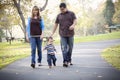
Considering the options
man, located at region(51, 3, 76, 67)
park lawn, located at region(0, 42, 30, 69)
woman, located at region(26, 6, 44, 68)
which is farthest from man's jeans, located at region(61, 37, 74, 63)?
park lawn, located at region(0, 42, 30, 69)

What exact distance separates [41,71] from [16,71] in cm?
76

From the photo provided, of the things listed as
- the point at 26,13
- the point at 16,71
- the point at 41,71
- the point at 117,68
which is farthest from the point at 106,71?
the point at 26,13

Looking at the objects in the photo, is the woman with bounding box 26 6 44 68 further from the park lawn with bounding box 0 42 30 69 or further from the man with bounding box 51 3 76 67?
the park lawn with bounding box 0 42 30 69

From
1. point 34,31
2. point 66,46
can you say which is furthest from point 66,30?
point 34,31

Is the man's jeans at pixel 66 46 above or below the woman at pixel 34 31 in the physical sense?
below

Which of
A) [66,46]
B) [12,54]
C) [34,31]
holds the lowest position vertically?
[12,54]

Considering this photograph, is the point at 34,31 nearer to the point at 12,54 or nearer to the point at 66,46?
the point at 66,46

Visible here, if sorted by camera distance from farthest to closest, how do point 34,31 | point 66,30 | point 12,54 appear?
1. point 12,54
2. point 34,31
3. point 66,30

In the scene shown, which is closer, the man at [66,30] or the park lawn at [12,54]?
the man at [66,30]

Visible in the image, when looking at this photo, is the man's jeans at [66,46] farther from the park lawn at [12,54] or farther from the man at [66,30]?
the park lawn at [12,54]

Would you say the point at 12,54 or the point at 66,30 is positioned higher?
the point at 66,30

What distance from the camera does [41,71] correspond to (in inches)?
398

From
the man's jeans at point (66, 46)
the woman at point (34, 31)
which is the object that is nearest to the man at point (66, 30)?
the man's jeans at point (66, 46)

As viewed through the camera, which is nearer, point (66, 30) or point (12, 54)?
point (66, 30)
